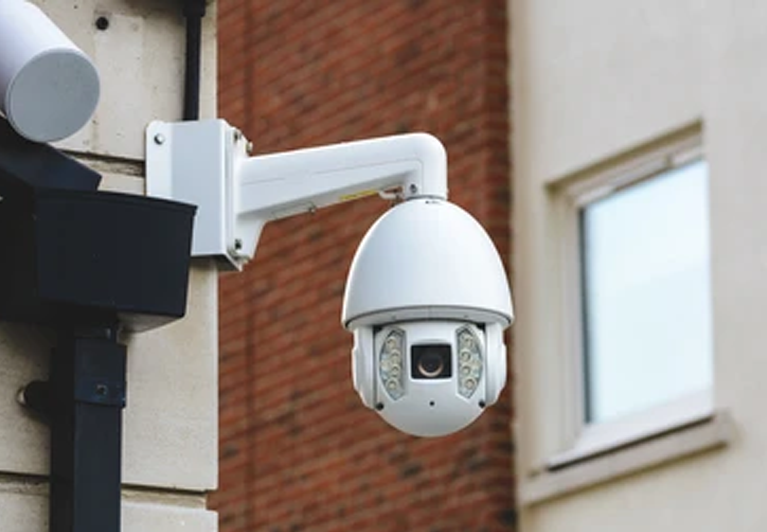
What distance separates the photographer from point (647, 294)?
41.2 feet

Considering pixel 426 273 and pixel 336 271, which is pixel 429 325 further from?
pixel 336 271

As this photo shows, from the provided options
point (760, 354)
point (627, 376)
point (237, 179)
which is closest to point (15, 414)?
point (237, 179)

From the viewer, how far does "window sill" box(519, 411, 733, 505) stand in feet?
38.1

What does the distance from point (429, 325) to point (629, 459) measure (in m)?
6.28

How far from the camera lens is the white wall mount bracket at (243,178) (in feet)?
20.4

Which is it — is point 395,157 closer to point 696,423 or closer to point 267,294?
point 696,423

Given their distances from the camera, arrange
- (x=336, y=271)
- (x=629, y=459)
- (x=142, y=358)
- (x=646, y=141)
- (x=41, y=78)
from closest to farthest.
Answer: (x=41, y=78)
(x=142, y=358)
(x=629, y=459)
(x=646, y=141)
(x=336, y=271)

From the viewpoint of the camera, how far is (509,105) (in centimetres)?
1321

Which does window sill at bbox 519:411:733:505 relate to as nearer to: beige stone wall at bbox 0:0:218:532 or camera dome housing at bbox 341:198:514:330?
beige stone wall at bbox 0:0:218:532

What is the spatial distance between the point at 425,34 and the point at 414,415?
7.75 meters

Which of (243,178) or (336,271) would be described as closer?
(243,178)

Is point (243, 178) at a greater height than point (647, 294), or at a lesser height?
lesser

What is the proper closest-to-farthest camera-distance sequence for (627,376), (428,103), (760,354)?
(760,354) < (627,376) < (428,103)

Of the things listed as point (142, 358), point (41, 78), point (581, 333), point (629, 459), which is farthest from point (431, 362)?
point (581, 333)
